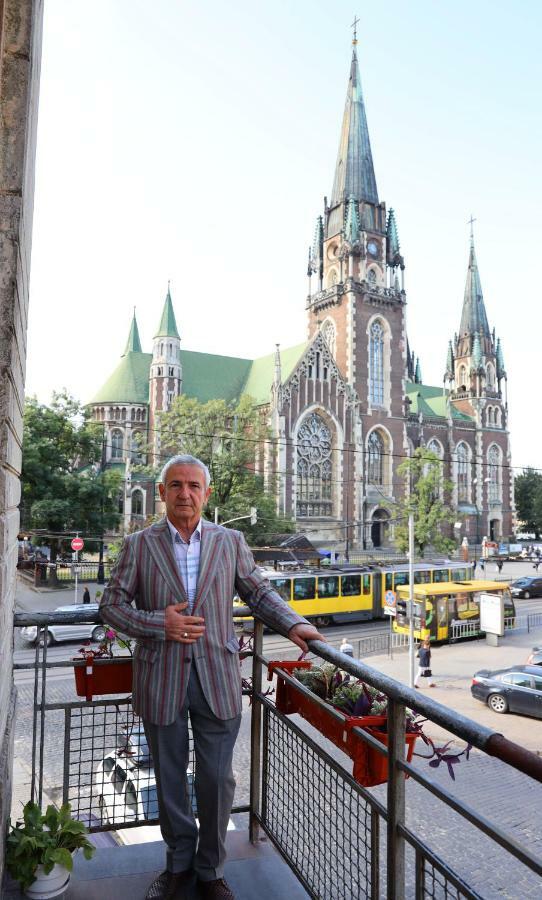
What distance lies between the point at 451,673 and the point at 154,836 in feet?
44.5

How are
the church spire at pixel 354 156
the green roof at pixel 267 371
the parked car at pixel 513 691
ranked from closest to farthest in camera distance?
the parked car at pixel 513 691
the green roof at pixel 267 371
the church spire at pixel 354 156

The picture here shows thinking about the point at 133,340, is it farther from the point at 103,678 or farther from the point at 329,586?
the point at 103,678

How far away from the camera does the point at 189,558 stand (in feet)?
8.95

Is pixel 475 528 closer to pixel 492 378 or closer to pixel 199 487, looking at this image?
pixel 492 378

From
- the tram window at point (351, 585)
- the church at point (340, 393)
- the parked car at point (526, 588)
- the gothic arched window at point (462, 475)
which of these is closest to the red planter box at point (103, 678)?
the tram window at point (351, 585)

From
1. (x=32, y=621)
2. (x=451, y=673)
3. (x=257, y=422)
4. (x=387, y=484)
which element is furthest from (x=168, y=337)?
(x=32, y=621)

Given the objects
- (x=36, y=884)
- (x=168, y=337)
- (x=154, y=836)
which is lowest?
(x=154, y=836)

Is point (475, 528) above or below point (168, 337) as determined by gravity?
below

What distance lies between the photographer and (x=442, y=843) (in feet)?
26.3

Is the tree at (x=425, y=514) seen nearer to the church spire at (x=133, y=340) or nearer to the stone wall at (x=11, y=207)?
Answer: the church spire at (x=133, y=340)

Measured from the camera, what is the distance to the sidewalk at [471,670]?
42.6 feet

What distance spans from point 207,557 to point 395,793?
1.13m

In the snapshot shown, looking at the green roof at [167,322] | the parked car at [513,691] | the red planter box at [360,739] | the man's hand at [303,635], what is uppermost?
the green roof at [167,322]

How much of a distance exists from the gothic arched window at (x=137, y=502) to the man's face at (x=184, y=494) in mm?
46191
